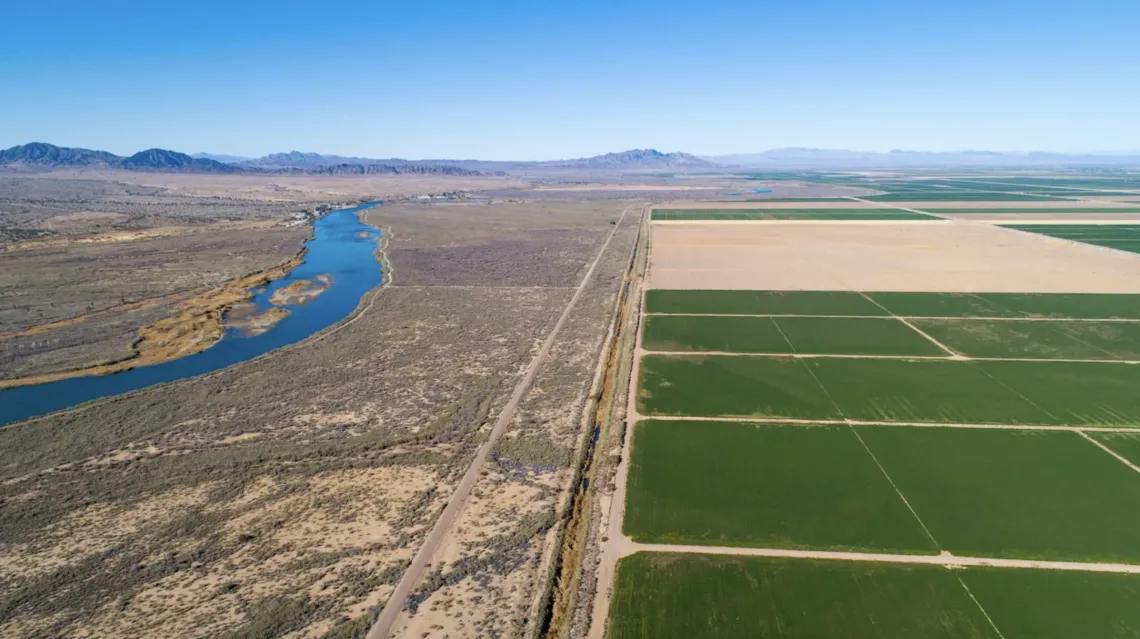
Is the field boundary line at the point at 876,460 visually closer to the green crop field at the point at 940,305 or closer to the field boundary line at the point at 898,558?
the field boundary line at the point at 898,558

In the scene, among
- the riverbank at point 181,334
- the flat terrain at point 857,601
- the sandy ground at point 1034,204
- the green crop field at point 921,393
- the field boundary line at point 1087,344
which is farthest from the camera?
the sandy ground at point 1034,204

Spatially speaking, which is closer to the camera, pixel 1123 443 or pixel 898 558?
pixel 898 558

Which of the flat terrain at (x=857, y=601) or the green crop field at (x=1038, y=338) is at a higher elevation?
the green crop field at (x=1038, y=338)

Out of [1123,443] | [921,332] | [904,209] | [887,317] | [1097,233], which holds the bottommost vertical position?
[1123,443]

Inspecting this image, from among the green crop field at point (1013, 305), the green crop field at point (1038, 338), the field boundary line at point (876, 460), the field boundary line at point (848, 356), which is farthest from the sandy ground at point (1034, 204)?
the field boundary line at point (876, 460)

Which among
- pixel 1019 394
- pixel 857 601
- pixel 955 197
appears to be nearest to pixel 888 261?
pixel 1019 394

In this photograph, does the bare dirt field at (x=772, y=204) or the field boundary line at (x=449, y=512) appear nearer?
the field boundary line at (x=449, y=512)

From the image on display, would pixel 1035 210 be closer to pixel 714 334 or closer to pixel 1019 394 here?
pixel 1019 394

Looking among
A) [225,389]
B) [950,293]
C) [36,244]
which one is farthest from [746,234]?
[36,244]
